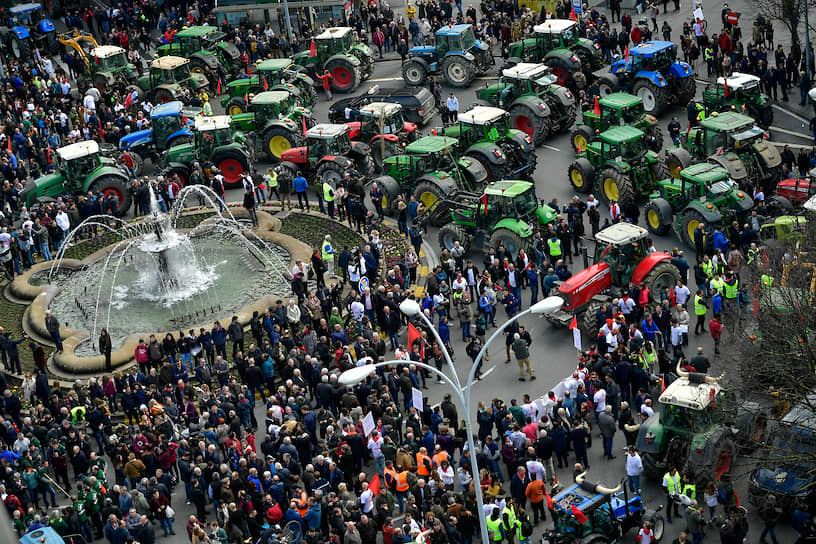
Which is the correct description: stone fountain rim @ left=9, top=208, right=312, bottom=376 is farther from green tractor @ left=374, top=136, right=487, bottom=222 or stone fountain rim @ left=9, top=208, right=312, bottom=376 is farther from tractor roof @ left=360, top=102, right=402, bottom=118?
tractor roof @ left=360, top=102, right=402, bottom=118

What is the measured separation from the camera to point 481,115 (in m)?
35.6

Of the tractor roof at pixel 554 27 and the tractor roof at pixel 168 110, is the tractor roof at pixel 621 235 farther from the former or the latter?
the tractor roof at pixel 168 110

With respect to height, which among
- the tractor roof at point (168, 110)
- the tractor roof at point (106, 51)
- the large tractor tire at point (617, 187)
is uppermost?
the tractor roof at point (106, 51)

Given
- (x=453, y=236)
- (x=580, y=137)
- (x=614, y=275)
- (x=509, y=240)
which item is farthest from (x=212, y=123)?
(x=614, y=275)

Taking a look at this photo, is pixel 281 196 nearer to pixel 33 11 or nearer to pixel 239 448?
pixel 239 448

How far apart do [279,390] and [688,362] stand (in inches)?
360

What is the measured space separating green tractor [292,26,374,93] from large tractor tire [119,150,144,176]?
9393 millimetres

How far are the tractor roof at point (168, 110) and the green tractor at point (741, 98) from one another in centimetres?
1816

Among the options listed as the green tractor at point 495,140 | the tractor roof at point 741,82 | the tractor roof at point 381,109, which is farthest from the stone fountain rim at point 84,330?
the tractor roof at point 741,82

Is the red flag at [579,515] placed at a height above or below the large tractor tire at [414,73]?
below

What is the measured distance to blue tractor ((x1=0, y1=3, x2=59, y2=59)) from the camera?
168 feet

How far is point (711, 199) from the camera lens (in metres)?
30.0

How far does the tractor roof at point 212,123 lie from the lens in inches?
1503

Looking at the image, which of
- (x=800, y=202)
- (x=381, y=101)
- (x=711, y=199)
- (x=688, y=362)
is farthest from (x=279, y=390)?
(x=381, y=101)
